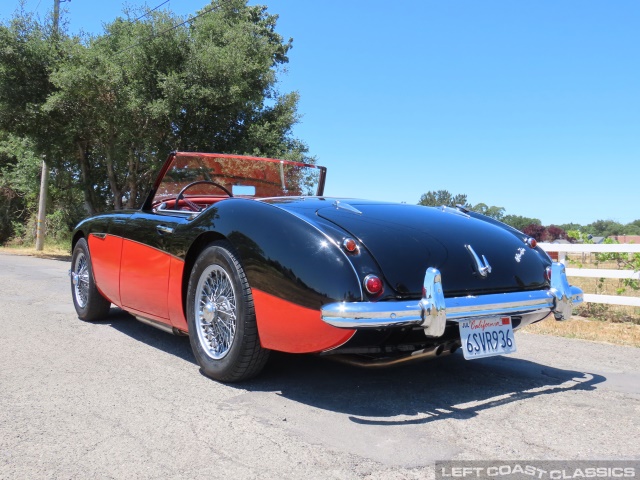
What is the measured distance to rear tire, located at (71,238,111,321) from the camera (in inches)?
207

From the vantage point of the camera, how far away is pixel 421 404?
3.05 m

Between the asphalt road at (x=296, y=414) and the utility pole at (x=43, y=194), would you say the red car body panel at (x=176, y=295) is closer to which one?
the asphalt road at (x=296, y=414)

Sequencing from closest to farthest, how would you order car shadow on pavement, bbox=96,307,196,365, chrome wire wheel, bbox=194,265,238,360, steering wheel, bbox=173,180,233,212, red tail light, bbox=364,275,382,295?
red tail light, bbox=364,275,382,295
chrome wire wheel, bbox=194,265,238,360
car shadow on pavement, bbox=96,307,196,365
steering wheel, bbox=173,180,233,212

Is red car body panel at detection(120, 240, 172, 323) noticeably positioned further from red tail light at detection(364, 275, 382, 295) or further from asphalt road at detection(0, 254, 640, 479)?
red tail light at detection(364, 275, 382, 295)

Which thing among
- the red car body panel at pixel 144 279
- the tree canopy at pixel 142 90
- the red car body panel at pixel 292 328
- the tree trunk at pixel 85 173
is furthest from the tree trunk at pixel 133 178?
the red car body panel at pixel 292 328

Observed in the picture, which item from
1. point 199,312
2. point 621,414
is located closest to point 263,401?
point 199,312

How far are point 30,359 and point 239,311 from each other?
181cm

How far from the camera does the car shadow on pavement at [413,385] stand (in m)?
2.97

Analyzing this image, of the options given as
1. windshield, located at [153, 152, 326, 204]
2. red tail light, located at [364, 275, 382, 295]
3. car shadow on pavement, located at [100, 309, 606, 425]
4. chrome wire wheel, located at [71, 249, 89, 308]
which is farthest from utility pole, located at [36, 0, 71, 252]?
red tail light, located at [364, 275, 382, 295]

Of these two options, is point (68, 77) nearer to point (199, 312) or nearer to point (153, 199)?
point (153, 199)

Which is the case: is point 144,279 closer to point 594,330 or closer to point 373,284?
point 373,284

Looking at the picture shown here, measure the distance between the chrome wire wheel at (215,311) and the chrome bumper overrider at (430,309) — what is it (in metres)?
0.82

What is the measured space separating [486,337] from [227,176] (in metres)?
2.67

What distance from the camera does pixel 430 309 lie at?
2.73m
